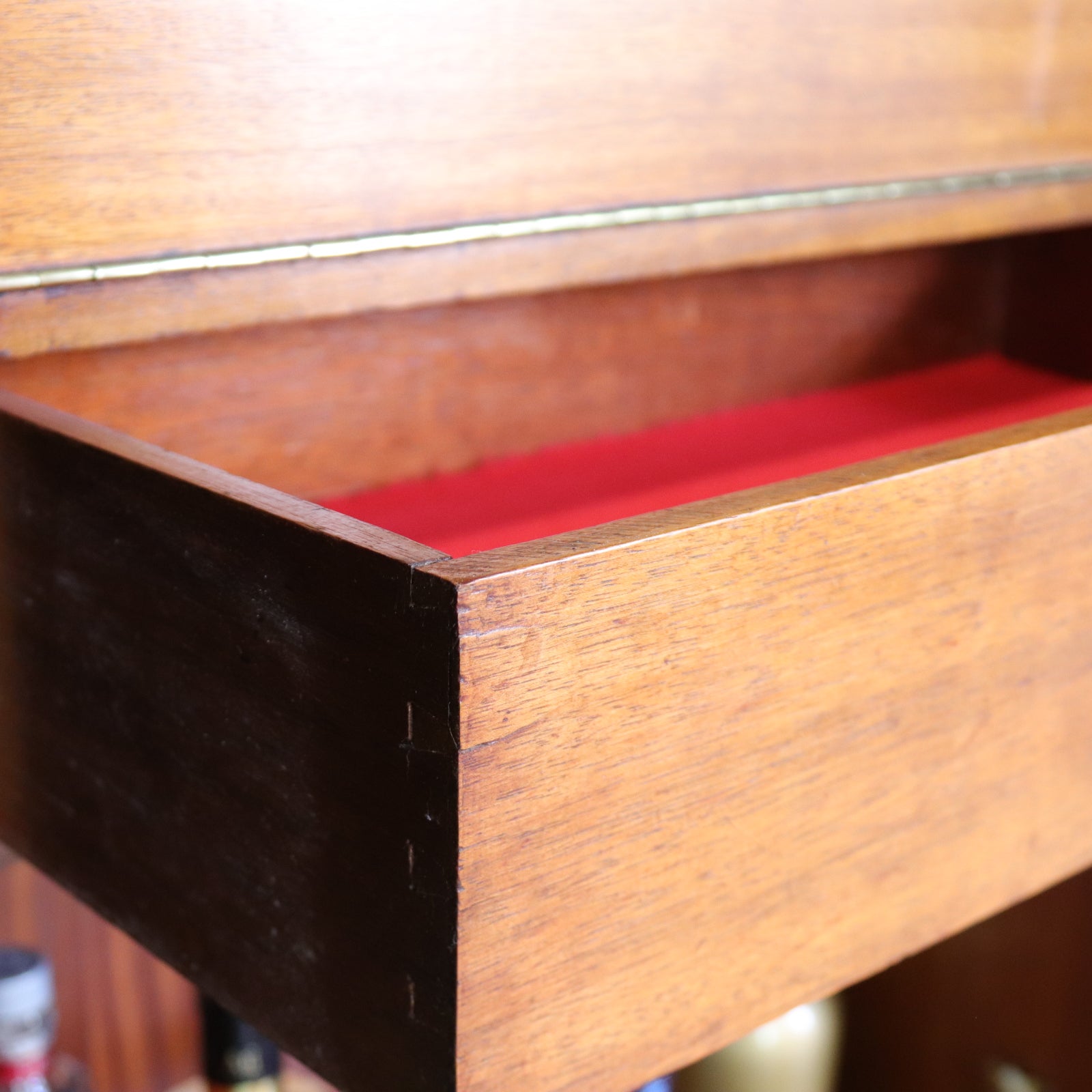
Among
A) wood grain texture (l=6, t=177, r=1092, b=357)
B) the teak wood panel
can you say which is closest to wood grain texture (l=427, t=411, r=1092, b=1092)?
the teak wood panel

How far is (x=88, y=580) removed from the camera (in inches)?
18.2

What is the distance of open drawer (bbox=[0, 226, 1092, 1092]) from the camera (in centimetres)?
36

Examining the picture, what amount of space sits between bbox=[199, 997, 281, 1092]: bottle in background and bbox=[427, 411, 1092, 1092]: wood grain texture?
2.00 ft

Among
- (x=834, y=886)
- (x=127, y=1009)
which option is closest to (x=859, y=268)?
(x=834, y=886)

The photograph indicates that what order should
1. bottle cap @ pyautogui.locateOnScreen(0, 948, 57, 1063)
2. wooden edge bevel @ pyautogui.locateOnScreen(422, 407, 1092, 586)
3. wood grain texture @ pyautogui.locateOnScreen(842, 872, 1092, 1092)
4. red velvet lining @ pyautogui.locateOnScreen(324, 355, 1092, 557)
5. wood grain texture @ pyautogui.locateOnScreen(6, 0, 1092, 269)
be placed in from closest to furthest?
wooden edge bevel @ pyautogui.locateOnScreen(422, 407, 1092, 586)
wood grain texture @ pyautogui.locateOnScreen(6, 0, 1092, 269)
red velvet lining @ pyautogui.locateOnScreen(324, 355, 1092, 557)
bottle cap @ pyautogui.locateOnScreen(0, 948, 57, 1063)
wood grain texture @ pyautogui.locateOnScreen(842, 872, 1092, 1092)

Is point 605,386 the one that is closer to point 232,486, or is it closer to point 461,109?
point 461,109

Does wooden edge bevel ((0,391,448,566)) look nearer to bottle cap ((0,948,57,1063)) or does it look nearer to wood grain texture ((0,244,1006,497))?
wood grain texture ((0,244,1006,497))

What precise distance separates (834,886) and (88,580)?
28 centimetres

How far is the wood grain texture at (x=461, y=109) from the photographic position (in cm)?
52

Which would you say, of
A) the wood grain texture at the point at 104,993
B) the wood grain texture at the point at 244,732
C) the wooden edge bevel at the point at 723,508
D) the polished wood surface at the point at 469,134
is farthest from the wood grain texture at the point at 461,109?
the wood grain texture at the point at 104,993

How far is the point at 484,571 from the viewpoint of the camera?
0.34m

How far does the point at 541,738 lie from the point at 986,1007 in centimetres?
77

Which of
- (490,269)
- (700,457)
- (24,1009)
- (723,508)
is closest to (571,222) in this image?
(490,269)

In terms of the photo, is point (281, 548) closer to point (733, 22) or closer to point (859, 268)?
point (733, 22)
